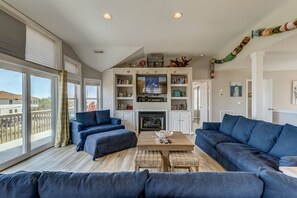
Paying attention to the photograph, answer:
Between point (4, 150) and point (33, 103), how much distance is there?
1115 millimetres

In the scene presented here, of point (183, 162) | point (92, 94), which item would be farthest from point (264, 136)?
point (92, 94)

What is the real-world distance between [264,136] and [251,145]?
12.7 inches

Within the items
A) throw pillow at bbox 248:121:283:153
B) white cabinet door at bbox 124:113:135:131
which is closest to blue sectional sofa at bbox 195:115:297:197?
throw pillow at bbox 248:121:283:153

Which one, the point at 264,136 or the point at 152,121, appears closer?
the point at 264,136

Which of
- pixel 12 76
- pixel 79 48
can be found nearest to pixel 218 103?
pixel 79 48

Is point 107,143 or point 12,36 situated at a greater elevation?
point 12,36

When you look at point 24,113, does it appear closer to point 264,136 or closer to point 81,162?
point 81,162

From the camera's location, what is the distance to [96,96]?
6352 mm

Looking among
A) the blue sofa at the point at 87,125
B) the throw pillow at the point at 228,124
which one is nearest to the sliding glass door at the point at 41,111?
the blue sofa at the point at 87,125

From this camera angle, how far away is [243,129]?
3.39m

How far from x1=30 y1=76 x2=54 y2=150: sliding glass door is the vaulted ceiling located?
135 cm

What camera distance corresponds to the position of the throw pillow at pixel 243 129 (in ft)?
10.7

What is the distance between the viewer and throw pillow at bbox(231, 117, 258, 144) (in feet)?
10.7

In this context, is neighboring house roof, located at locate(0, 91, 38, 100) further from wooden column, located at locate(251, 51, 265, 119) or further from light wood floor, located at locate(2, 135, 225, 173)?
wooden column, located at locate(251, 51, 265, 119)
